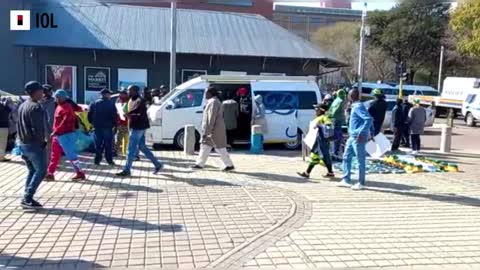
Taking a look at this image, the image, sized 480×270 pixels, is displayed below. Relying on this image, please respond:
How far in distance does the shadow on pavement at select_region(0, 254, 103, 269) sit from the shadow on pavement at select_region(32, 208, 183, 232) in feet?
3.79

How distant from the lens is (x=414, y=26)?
4766 centimetres

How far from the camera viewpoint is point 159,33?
26.9m

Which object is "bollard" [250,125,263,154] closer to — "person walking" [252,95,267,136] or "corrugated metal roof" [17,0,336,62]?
"person walking" [252,95,267,136]

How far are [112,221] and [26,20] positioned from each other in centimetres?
2242

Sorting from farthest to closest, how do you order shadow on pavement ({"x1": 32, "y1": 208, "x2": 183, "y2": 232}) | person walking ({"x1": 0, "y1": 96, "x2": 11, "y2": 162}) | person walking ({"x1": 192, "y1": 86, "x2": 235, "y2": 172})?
person walking ({"x1": 0, "y1": 96, "x2": 11, "y2": 162}) < person walking ({"x1": 192, "y1": 86, "x2": 235, "y2": 172}) < shadow on pavement ({"x1": 32, "y1": 208, "x2": 183, "y2": 232})

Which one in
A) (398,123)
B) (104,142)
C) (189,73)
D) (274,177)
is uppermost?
(189,73)

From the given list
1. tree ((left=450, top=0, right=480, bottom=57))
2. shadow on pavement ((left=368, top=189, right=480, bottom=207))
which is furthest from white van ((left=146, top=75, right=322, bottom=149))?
tree ((left=450, top=0, right=480, bottom=57))

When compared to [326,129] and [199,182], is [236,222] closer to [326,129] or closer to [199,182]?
[199,182]

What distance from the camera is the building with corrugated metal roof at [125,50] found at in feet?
82.6

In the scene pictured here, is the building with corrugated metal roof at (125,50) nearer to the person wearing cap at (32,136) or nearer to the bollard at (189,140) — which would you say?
the bollard at (189,140)

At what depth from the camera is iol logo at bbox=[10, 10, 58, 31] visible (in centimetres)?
2503

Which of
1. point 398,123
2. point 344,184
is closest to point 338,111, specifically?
point 344,184

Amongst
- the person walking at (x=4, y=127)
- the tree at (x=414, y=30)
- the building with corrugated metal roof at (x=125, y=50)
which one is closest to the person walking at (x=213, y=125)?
the person walking at (x=4, y=127)

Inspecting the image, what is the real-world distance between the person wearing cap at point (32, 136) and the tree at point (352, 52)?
4589cm
